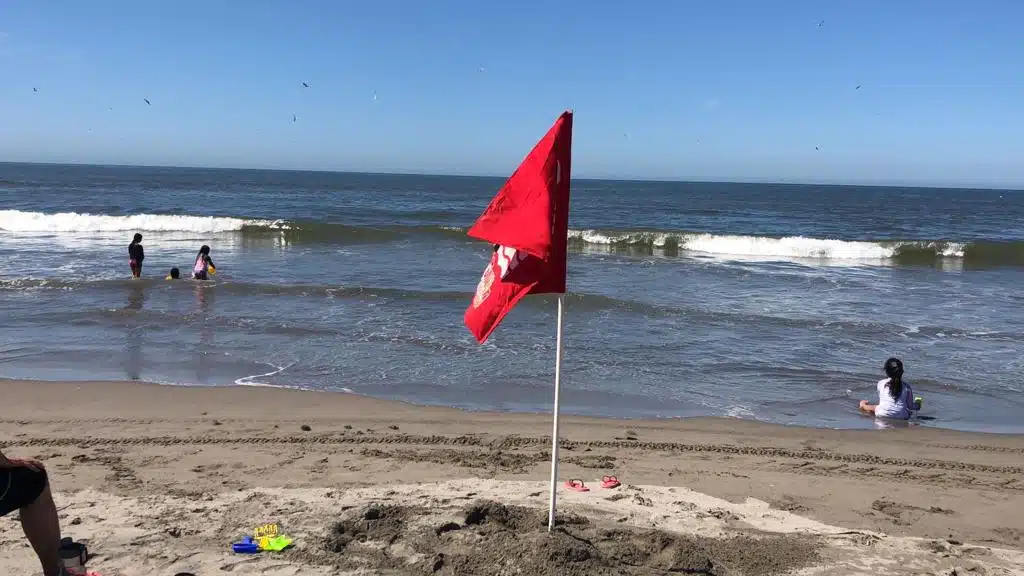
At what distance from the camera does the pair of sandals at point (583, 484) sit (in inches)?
229

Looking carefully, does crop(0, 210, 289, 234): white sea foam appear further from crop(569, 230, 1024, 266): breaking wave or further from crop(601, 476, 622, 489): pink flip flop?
crop(601, 476, 622, 489): pink flip flop

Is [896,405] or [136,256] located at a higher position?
[136,256]

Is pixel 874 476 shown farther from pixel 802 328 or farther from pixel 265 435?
pixel 802 328

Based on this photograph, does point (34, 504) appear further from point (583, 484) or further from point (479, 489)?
point (583, 484)

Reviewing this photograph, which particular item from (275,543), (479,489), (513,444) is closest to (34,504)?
(275,543)

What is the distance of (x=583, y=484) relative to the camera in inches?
235

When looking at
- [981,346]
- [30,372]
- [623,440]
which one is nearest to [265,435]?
[623,440]

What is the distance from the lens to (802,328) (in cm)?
1341

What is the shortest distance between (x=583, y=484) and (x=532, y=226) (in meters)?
2.58

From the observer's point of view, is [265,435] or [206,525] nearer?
[206,525]

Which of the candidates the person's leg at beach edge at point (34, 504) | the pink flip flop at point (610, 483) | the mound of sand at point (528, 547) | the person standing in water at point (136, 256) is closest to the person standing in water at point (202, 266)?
the person standing in water at point (136, 256)

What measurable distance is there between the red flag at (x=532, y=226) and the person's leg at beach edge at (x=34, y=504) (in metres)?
2.38

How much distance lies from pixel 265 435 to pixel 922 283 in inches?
746

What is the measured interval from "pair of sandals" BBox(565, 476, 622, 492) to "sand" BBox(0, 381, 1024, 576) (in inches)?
4.5
